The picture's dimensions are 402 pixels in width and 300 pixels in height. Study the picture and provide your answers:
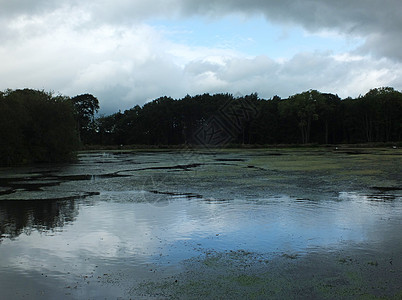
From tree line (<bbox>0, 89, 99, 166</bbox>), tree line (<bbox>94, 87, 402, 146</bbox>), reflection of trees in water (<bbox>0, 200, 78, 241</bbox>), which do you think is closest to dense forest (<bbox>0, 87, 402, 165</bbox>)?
tree line (<bbox>94, 87, 402, 146</bbox>)

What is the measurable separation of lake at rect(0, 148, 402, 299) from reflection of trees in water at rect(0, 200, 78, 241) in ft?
0.13

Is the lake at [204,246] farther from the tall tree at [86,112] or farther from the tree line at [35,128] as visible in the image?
the tall tree at [86,112]

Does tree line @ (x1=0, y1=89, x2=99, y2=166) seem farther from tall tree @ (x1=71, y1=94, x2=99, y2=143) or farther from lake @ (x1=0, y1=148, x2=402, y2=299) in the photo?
tall tree @ (x1=71, y1=94, x2=99, y2=143)

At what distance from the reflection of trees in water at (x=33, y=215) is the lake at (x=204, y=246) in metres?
0.04

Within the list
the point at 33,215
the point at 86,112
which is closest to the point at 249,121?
the point at 86,112

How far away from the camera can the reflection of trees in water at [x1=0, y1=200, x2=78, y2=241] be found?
1162 centimetres

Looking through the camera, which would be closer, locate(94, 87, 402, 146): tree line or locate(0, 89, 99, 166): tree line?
locate(0, 89, 99, 166): tree line

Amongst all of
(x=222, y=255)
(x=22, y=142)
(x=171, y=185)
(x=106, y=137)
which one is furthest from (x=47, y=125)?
(x=106, y=137)

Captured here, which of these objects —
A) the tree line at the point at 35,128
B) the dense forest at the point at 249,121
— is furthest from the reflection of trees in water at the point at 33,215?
the dense forest at the point at 249,121

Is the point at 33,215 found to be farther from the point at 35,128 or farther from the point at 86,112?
the point at 86,112

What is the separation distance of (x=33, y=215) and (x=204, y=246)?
24.1 ft

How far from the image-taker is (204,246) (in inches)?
366

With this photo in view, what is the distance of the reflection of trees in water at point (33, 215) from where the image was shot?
458 inches

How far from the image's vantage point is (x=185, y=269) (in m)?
7.68
